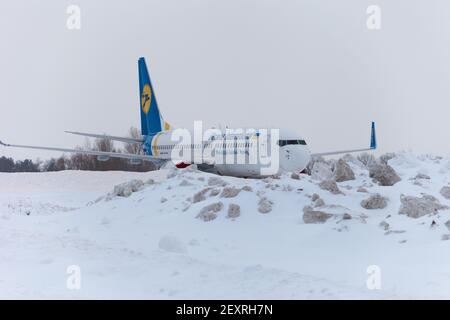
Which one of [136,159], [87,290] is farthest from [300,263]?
[136,159]

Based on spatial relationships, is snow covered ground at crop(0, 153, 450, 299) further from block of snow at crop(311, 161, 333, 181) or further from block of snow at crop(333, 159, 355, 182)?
block of snow at crop(311, 161, 333, 181)

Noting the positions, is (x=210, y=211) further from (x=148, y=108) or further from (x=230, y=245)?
(x=148, y=108)

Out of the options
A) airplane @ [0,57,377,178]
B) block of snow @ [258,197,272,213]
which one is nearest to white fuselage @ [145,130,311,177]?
airplane @ [0,57,377,178]

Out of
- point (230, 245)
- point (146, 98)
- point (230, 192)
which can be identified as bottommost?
point (230, 245)

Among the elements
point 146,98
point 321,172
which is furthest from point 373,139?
point 146,98

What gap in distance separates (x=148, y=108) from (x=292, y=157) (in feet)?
68.9

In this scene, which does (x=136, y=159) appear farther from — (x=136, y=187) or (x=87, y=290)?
(x=87, y=290)

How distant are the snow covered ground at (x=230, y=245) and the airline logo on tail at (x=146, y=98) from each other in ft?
67.2

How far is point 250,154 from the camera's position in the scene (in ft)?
82.4

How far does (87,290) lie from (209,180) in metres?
12.9

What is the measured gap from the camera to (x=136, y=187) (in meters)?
23.4

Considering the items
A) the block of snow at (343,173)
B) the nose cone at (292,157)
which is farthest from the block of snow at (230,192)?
the block of snow at (343,173)

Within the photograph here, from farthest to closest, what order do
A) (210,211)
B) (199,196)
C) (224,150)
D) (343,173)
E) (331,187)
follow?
(224,150), (343,173), (199,196), (331,187), (210,211)

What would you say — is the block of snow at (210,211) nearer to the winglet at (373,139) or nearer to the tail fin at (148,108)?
the winglet at (373,139)
